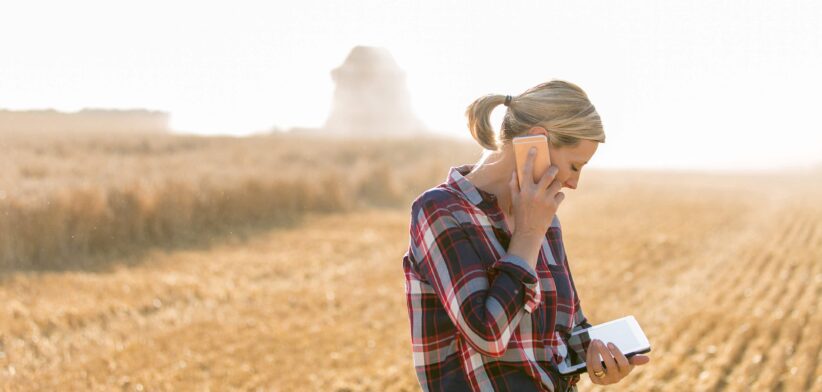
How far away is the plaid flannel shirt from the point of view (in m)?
1.74

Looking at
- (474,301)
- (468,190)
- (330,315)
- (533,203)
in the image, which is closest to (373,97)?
(330,315)

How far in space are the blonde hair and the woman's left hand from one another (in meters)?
0.61

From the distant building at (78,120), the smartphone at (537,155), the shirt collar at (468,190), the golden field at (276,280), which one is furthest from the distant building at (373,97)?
the smartphone at (537,155)

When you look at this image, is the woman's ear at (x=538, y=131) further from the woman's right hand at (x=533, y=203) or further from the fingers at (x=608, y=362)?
the fingers at (x=608, y=362)

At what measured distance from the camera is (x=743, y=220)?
1599 cm

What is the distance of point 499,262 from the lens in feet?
5.82

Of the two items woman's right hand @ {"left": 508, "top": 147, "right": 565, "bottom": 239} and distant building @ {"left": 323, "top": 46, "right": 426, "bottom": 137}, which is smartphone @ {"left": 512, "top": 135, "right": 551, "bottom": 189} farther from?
distant building @ {"left": 323, "top": 46, "right": 426, "bottom": 137}

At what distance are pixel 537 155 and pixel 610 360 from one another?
0.68m

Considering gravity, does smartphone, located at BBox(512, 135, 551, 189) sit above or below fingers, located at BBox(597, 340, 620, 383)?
above

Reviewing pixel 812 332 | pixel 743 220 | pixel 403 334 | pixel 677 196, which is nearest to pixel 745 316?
pixel 812 332

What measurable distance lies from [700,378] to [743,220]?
38.8 ft

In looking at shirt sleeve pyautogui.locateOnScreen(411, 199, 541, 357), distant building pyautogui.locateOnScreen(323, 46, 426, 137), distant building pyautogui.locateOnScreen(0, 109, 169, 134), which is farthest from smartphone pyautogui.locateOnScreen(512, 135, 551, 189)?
distant building pyautogui.locateOnScreen(323, 46, 426, 137)

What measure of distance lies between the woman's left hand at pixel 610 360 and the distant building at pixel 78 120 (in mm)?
7074

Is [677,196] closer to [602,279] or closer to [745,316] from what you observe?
[602,279]
